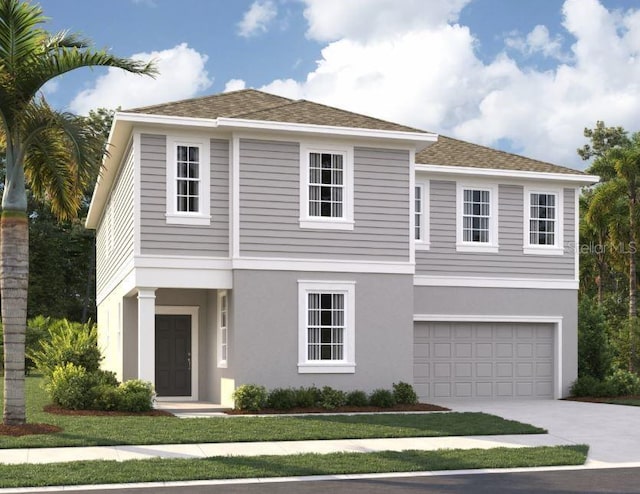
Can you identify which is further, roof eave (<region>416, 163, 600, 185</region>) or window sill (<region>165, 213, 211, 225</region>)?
roof eave (<region>416, 163, 600, 185</region>)

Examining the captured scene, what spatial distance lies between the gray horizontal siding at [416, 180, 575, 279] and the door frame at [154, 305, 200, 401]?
232 inches

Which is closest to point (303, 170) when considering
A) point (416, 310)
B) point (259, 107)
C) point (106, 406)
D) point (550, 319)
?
point (259, 107)

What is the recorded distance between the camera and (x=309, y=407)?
65.9 ft

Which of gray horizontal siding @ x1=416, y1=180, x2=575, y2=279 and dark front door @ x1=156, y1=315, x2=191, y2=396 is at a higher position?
gray horizontal siding @ x1=416, y1=180, x2=575, y2=279

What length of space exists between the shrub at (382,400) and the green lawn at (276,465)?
6.12 m

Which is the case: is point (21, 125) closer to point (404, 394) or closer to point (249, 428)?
point (249, 428)

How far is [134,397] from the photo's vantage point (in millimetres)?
18859

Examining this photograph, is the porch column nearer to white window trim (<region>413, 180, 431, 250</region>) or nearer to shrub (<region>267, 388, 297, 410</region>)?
shrub (<region>267, 388, 297, 410</region>)

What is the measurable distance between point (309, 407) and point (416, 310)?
4970 mm

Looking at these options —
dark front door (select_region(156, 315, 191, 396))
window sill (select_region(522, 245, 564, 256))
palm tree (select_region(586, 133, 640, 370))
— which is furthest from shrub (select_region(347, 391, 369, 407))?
palm tree (select_region(586, 133, 640, 370))

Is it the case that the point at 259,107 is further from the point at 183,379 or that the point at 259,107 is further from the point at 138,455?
the point at 138,455

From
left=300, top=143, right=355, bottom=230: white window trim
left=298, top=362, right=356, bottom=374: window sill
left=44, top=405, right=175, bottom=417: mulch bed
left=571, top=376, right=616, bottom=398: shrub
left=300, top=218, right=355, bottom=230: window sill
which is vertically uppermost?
left=300, top=143, right=355, bottom=230: white window trim

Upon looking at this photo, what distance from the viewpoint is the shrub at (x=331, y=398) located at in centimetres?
2019

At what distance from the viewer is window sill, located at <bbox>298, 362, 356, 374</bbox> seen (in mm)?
20609
